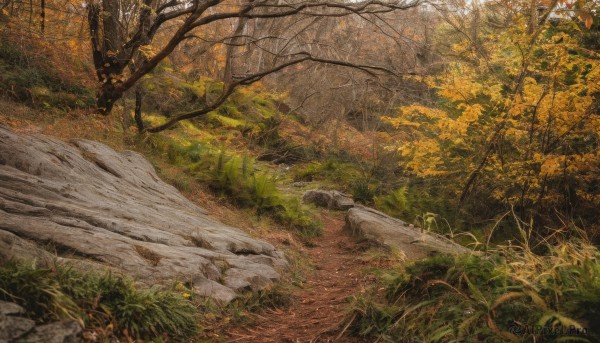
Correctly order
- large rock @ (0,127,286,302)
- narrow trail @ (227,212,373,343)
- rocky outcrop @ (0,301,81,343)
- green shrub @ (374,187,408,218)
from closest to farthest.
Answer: rocky outcrop @ (0,301,81,343)
large rock @ (0,127,286,302)
narrow trail @ (227,212,373,343)
green shrub @ (374,187,408,218)

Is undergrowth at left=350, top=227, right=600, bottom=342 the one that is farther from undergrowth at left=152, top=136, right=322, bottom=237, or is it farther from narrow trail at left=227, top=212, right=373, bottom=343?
undergrowth at left=152, top=136, right=322, bottom=237

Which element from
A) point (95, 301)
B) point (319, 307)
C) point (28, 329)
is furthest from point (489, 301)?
point (28, 329)

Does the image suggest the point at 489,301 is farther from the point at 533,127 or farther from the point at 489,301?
the point at 533,127

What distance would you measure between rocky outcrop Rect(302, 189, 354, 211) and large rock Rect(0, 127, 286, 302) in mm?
5685

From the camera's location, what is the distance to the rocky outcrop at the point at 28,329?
6.47 feet

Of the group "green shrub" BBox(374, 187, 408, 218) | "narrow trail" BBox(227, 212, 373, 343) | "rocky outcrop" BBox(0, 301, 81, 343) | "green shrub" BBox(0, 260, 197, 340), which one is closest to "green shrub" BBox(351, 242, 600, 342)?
"narrow trail" BBox(227, 212, 373, 343)

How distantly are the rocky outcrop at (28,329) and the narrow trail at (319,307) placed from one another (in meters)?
1.31

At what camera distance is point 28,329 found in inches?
80.4

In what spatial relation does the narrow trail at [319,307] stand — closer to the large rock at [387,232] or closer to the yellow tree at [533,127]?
the large rock at [387,232]

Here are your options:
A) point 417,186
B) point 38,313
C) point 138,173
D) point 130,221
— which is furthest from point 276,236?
point 417,186

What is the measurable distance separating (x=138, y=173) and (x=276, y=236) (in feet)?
8.00

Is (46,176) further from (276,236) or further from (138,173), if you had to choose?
(276,236)

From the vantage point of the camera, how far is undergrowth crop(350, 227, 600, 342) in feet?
7.54

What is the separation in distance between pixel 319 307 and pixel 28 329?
2.79 metres
